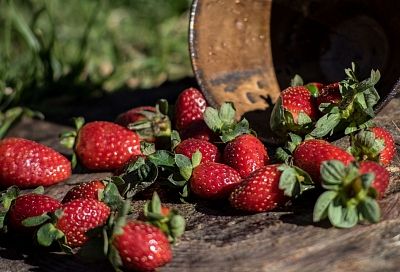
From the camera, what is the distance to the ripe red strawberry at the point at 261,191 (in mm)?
1457

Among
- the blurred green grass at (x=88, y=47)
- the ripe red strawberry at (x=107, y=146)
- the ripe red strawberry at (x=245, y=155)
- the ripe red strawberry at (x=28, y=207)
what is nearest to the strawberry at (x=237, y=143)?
the ripe red strawberry at (x=245, y=155)

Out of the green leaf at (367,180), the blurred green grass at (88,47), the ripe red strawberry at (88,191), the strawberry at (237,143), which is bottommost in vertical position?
the blurred green grass at (88,47)

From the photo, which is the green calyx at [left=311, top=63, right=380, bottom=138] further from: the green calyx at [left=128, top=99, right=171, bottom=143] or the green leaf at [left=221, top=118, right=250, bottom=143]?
the green calyx at [left=128, top=99, right=171, bottom=143]

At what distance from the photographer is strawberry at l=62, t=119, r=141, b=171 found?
1894 mm

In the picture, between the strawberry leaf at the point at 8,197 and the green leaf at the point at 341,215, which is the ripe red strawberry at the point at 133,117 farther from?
the green leaf at the point at 341,215

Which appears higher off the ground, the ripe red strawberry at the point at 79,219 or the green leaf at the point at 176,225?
the green leaf at the point at 176,225

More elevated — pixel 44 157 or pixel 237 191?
pixel 237 191

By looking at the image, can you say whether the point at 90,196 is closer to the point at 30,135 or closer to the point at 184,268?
the point at 184,268

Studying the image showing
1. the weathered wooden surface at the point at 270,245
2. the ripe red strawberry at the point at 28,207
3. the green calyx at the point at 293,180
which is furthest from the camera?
the ripe red strawberry at the point at 28,207

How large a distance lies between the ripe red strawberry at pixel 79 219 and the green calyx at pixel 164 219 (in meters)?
0.13

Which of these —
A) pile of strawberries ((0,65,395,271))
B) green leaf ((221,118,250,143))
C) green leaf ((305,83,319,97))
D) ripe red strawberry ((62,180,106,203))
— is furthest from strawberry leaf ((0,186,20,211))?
green leaf ((305,83,319,97))

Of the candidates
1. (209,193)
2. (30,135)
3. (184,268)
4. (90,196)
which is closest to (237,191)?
(209,193)

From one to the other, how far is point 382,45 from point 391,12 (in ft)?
0.30

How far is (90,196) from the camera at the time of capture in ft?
5.24
